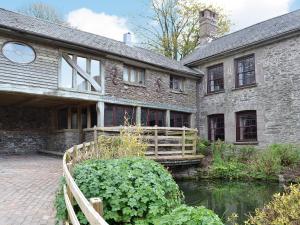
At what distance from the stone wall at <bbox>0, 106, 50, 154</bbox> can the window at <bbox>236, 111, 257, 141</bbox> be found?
10.1 metres

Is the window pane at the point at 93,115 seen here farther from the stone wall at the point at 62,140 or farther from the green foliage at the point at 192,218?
the green foliage at the point at 192,218

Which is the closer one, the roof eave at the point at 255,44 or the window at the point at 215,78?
the roof eave at the point at 255,44

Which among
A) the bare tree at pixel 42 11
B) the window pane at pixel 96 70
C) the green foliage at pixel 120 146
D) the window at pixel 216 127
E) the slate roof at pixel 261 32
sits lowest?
the green foliage at pixel 120 146

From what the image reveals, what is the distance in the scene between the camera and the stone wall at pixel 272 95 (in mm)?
13803

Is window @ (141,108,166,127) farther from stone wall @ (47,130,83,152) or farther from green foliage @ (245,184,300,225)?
green foliage @ (245,184,300,225)

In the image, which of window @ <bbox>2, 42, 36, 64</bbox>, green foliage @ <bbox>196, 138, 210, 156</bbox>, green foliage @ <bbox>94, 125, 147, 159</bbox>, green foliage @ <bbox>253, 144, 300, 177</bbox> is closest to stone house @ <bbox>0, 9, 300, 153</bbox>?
window @ <bbox>2, 42, 36, 64</bbox>

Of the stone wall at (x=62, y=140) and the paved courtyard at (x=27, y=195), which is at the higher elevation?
the stone wall at (x=62, y=140)

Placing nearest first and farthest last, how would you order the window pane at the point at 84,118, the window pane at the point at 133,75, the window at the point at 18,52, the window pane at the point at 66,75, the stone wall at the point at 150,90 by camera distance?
the window at the point at 18,52 → the window pane at the point at 66,75 → the stone wall at the point at 150,90 → the window pane at the point at 84,118 → the window pane at the point at 133,75

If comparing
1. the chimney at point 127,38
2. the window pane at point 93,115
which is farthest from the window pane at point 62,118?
the chimney at point 127,38

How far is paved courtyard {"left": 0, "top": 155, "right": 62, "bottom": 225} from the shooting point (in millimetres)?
4901

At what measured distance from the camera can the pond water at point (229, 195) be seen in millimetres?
8216

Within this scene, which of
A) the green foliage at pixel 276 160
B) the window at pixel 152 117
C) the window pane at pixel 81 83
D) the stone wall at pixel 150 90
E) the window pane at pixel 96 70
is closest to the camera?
the green foliage at pixel 276 160

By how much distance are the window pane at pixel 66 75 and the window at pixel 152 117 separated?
4280 millimetres

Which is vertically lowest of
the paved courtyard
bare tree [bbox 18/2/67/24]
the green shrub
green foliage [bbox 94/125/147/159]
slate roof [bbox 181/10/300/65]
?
the paved courtyard
